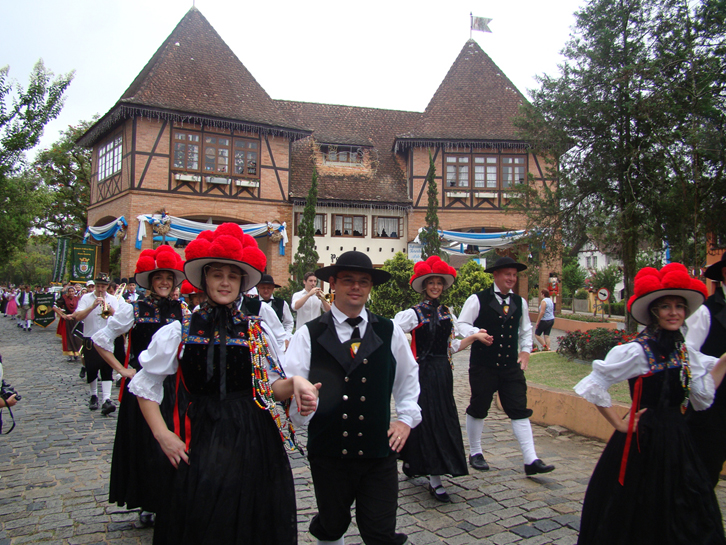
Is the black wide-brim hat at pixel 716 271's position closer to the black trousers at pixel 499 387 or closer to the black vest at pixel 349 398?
the black trousers at pixel 499 387

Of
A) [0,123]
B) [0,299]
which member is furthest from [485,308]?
[0,299]

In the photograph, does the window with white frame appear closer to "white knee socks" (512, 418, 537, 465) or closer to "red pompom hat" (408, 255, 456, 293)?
"red pompom hat" (408, 255, 456, 293)

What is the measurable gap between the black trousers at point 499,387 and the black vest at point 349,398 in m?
2.70

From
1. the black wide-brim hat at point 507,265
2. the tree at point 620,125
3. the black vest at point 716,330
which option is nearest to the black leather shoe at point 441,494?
the black wide-brim hat at point 507,265

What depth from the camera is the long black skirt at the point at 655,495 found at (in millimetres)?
2971

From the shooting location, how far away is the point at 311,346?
3.11 meters

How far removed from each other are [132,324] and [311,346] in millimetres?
2508

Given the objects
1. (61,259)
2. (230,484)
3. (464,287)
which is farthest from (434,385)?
(61,259)

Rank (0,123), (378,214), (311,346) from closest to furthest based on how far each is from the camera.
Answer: (311,346), (0,123), (378,214)

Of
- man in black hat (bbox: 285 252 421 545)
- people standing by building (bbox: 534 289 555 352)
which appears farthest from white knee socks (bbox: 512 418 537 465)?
people standing by building (bbox: 534 289 555 352)

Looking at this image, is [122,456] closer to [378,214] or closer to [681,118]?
[681,118]

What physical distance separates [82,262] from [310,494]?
57.2 ft

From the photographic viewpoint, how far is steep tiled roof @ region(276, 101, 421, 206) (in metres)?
26.6

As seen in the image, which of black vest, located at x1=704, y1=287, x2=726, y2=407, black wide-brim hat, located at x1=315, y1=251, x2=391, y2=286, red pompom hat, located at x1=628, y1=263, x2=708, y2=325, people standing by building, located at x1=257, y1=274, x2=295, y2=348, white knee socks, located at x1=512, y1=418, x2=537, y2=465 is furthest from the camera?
people standing by building, located at x1=257, y1=274, x2=295, y2=348
